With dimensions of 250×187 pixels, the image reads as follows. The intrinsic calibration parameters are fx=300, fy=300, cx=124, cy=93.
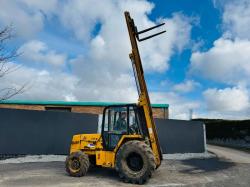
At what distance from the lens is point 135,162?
8781 mm

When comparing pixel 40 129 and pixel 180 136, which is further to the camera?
pixel 180 136

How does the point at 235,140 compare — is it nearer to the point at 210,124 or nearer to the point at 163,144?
the point at 210,124

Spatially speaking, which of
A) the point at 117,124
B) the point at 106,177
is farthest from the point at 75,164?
the point at 117,124

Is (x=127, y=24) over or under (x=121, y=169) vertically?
over

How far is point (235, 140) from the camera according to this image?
25.6 metres

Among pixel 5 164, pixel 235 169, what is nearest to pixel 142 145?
pixel 235 169

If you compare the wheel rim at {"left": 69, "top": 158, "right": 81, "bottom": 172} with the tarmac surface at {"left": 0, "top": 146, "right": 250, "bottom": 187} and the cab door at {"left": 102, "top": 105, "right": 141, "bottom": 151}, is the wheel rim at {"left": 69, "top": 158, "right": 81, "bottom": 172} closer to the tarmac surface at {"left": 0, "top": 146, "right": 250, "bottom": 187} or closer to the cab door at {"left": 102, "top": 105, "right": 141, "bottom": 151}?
the tarmac surface at {"left": 0, "top": 146, "right": 250, "bottom": 187}

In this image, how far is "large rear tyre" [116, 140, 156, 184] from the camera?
841cm

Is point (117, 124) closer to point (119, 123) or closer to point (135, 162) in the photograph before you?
point (119, 123)

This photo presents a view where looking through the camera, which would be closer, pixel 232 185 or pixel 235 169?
pixel 232 185

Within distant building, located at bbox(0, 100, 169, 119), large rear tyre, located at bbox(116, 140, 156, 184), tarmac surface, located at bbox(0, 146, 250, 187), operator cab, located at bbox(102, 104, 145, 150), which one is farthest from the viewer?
distant building, located at bbox(0, 100, 169, 119)

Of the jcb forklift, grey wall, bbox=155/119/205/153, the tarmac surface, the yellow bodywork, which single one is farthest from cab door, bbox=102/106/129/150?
grey wall, bbox=155/119/205/153

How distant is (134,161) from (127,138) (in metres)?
0.73

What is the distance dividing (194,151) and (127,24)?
12.1 meters
